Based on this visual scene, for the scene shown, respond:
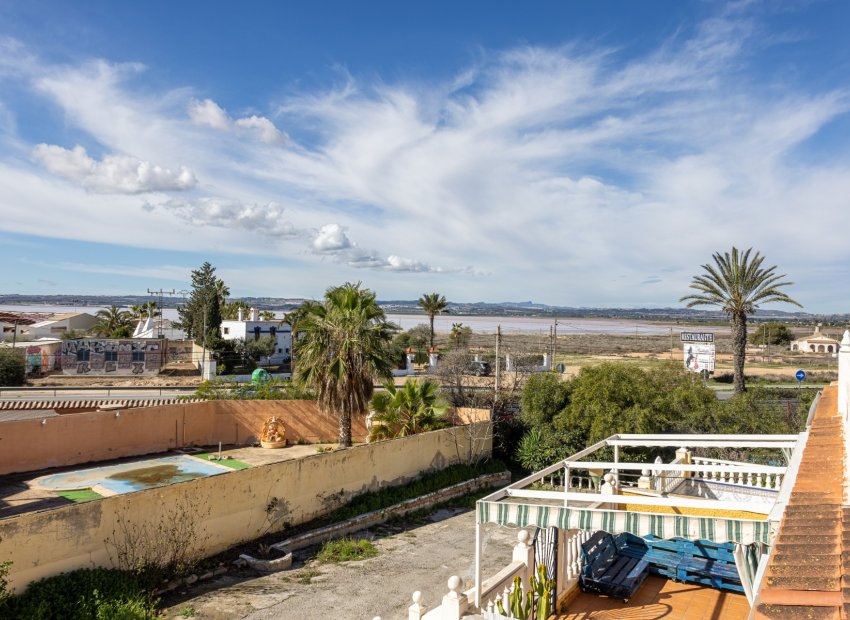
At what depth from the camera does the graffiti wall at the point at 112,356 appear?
47156 millimetres

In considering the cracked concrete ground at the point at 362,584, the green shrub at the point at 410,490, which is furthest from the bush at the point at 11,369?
the cracked concrete ground at the point at 362,584

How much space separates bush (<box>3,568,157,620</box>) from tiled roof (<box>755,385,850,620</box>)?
379 inches

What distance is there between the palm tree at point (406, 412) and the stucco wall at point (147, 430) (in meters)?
4.10

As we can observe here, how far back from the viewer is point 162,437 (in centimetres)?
2194

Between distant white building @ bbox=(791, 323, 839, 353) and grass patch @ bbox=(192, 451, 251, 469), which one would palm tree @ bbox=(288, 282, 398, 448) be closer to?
grass patch @ bbox=(192, 451, 251, 469)

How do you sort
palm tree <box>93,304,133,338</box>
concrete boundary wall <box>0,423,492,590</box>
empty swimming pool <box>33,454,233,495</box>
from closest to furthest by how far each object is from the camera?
concrete boundary wall <box>0,423,492,590</box> → empty swimming pool <box>33,454,233,495</box> → palm tree <box>93,304,133,338</box>

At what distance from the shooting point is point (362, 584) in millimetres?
11727

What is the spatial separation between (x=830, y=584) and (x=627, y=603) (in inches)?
252

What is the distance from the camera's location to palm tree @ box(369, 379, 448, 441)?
2041 centimetres

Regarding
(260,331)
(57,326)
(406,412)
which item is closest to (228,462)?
(406,412)

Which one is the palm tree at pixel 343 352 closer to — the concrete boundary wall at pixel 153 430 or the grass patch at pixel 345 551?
the concrete boundary wall at pixel 153 430

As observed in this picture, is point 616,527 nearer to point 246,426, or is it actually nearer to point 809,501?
point 809,501

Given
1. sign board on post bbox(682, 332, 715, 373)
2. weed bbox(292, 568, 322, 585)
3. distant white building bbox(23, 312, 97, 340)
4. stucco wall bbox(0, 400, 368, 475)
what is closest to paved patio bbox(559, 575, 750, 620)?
weed bbox(292, 568, 322, 585)

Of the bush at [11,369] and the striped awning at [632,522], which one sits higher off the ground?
the striped awning at [632,522]
